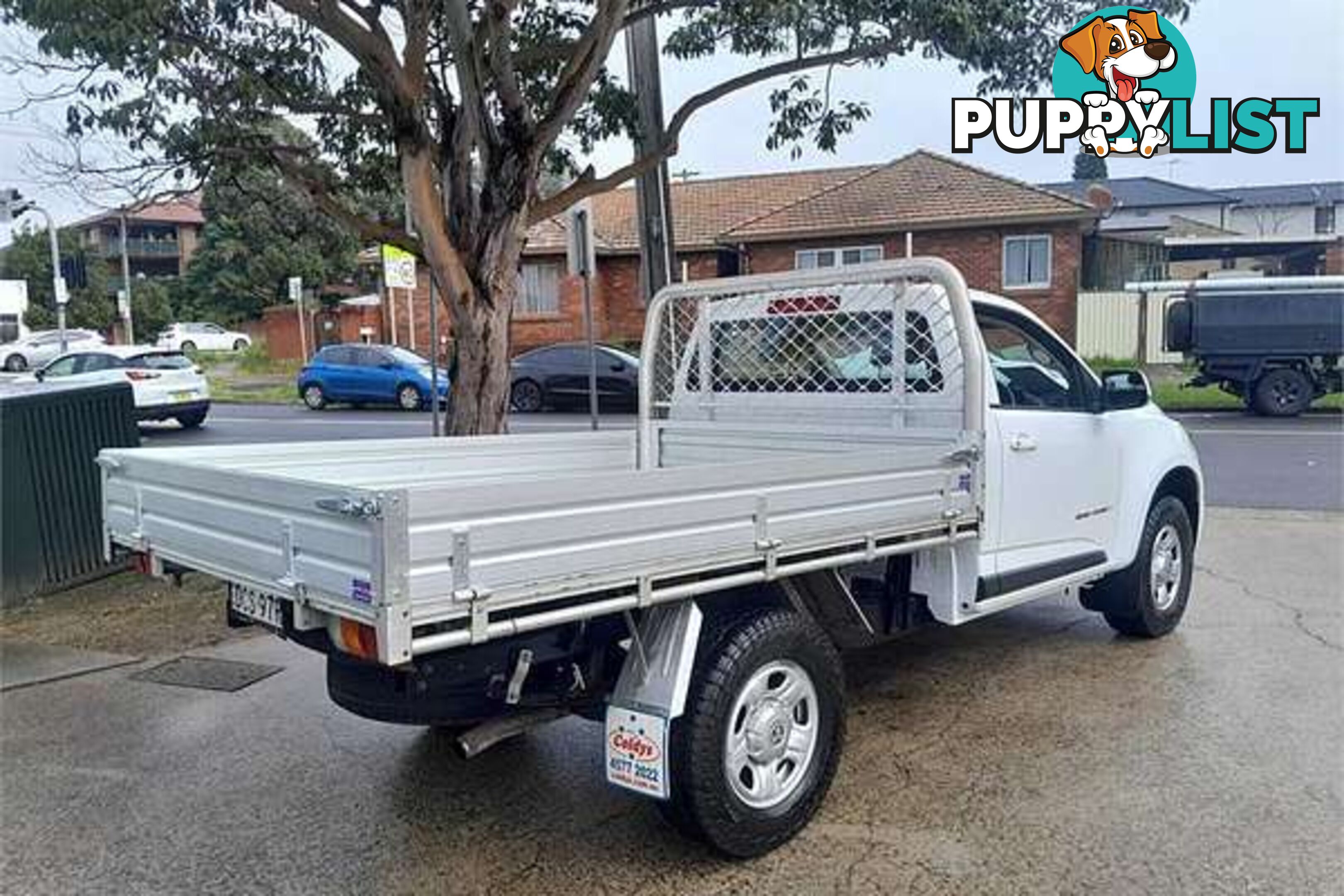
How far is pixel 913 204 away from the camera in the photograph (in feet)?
88.6

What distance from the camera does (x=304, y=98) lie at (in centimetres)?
932

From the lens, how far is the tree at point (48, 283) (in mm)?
49719

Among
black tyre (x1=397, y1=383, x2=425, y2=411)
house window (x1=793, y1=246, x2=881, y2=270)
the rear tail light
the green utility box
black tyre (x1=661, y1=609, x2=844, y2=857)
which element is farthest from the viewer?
house window (x1=793, y1=246, x2=881, y2=270)

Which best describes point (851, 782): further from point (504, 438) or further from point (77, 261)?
point (77, 261)

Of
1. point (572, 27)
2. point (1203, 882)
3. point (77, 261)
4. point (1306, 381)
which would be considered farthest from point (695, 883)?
point (77, 261)

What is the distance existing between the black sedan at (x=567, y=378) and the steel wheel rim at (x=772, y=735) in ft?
56.3

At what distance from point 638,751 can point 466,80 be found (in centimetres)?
545

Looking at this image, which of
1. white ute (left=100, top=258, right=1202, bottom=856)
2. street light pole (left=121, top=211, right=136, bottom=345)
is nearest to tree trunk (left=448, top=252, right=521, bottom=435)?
white ute (left=100, top=258, right=1202, bottom=856)

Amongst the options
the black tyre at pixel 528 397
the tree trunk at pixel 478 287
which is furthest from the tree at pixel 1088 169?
the tree trunk at pixel 478 287

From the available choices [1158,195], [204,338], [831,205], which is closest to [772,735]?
[831,205]

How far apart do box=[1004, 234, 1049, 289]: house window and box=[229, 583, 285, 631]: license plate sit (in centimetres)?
2461

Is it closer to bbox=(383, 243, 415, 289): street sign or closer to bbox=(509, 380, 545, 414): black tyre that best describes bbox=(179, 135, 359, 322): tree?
bbox=(509, 380, 545, 414): black tyre

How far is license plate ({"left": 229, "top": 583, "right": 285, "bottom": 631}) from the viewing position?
3.34 meters

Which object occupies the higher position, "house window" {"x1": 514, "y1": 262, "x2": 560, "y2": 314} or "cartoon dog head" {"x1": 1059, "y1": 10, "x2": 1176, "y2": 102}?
"cartoon dog head" {"x1": 1059, "y1": 10, "x2": 1176, "y2": 102}
